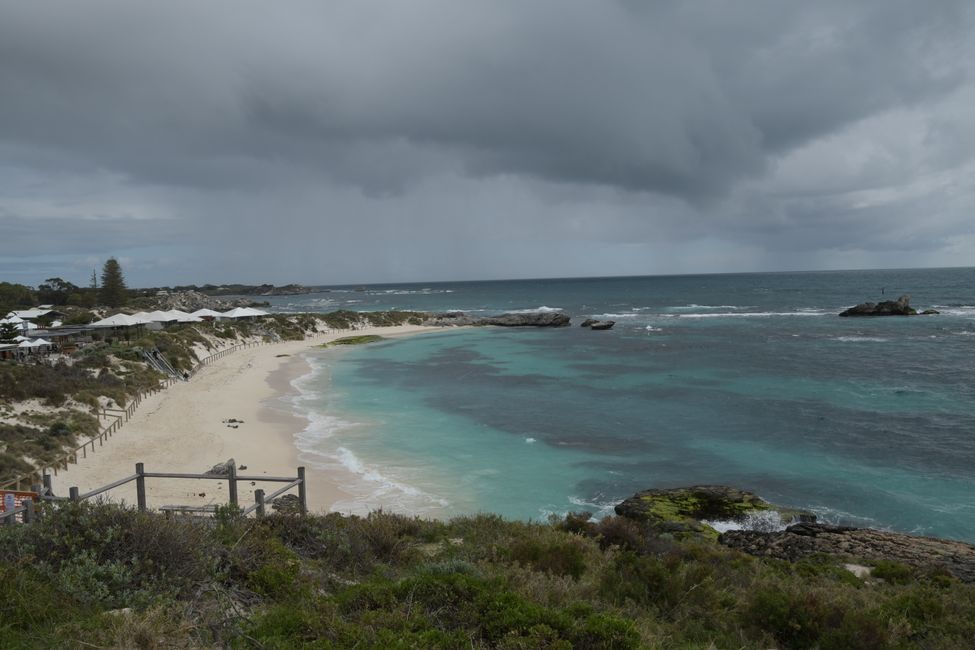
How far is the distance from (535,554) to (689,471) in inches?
446

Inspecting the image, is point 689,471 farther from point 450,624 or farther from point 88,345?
point 88,345

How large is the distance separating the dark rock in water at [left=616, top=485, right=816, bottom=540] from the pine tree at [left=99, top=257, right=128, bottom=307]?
88024 mm

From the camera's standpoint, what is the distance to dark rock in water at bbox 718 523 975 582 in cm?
1098

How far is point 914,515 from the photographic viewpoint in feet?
47.4

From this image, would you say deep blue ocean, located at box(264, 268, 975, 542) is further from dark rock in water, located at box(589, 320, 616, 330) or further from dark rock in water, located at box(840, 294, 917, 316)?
dark rock in water, located at box(840, 294, 917, 316)

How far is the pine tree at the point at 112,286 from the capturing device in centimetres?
7988

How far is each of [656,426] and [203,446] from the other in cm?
1784

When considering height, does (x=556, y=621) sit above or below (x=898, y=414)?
above

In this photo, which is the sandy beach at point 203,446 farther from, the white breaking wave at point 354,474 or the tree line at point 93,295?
the tree line at point 93,295

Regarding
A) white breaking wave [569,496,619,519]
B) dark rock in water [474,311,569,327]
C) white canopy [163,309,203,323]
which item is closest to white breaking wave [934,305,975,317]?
dark rock in water [474,311,569,327]

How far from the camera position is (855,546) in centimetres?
1180

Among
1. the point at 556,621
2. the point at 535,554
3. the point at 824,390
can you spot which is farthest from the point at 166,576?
the point at 824,390

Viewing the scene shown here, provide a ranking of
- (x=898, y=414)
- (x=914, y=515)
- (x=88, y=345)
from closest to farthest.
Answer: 1. (x=914, y=515)
2. (x=898, y=414)
3. (x=88, y=345)

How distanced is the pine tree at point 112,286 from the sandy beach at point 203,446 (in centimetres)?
5931
